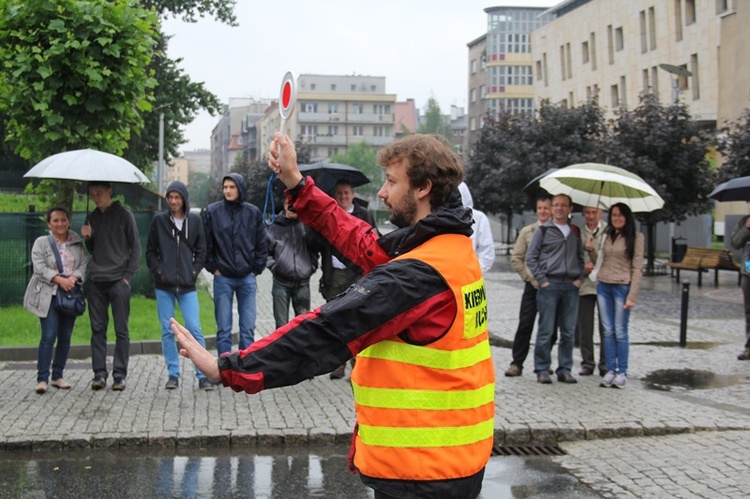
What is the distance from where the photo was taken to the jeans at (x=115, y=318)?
8930 mm

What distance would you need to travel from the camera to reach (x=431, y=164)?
297 cm

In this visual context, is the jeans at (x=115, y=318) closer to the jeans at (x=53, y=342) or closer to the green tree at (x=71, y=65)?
the jeans at (x=53, y=342)

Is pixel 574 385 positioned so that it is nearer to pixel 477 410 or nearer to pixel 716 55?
pixel 477 410

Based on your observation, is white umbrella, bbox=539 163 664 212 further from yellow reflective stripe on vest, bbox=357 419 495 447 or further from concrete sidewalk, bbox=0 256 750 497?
yellow reflective stripe on vest, bbox=357 419 495 447

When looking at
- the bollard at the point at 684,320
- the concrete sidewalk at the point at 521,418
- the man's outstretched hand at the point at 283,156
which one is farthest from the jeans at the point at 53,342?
the bollard at the point at 684,320

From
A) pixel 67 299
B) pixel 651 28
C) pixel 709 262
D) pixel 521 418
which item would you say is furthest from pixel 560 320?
pixel 651 28

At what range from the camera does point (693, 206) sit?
29.2m

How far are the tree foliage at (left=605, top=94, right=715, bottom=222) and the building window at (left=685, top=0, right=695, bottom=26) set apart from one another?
2015 centimetres

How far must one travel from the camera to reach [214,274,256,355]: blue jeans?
930 cm

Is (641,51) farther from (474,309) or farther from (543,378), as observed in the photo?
(474,309)

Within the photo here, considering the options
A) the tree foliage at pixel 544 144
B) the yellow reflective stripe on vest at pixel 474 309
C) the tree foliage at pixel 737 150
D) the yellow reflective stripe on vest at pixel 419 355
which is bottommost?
the yellow reflective stripe on vest at pixel 419 355

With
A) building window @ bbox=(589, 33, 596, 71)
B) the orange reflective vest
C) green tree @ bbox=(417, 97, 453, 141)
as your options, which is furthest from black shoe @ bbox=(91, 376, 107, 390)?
green tree @ bbox=(417, 97, 453, 141)

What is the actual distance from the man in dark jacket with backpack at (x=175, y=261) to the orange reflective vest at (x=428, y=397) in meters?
6.34

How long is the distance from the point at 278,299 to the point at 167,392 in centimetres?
153
